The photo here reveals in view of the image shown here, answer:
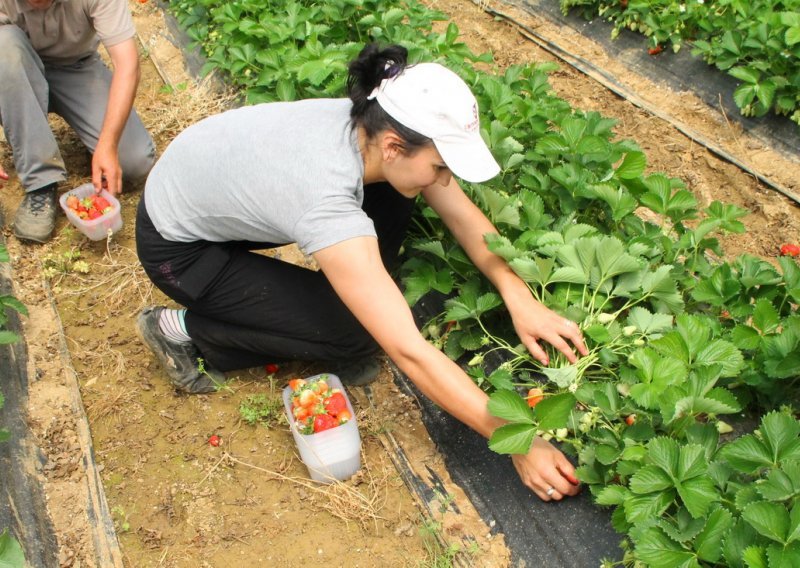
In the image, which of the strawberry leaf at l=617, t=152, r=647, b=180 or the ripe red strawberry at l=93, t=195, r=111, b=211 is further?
the ripe red strawberry at l=93, t=195, r=111, b=211

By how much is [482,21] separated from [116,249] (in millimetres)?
3258

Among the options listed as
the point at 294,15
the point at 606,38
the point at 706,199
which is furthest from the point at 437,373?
the point at 606,38

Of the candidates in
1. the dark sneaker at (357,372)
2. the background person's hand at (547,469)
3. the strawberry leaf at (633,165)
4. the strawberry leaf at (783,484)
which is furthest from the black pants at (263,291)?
the strawberry leaf at (783,484)

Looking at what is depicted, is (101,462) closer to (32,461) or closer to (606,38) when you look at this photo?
(32,461)

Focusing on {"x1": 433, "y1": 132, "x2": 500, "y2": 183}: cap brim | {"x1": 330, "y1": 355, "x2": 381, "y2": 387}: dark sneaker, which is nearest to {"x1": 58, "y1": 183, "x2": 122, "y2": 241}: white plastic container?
{"x1": 330, "y1": 355, "x2": 381, "y2": 387}: dark sneaker

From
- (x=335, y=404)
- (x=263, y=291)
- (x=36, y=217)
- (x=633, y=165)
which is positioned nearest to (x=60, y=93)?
(x=36, y=217)

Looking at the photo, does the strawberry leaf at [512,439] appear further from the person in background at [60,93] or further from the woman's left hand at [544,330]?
the person in background at [60,93]

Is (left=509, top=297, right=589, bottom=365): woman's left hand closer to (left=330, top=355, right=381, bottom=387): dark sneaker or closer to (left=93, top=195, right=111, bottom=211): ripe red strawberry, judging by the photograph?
(left=330, top=355, right=381, bottom=387): dark sneaker

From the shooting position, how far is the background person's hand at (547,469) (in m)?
2.01

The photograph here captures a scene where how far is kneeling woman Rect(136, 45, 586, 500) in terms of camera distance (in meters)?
1.96

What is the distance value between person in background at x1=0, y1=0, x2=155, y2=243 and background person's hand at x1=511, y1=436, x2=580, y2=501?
2.25 meters

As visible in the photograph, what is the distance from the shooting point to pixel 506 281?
2.31 m

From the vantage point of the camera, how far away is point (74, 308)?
3287 millimetres

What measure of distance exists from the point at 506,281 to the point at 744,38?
106 inches
